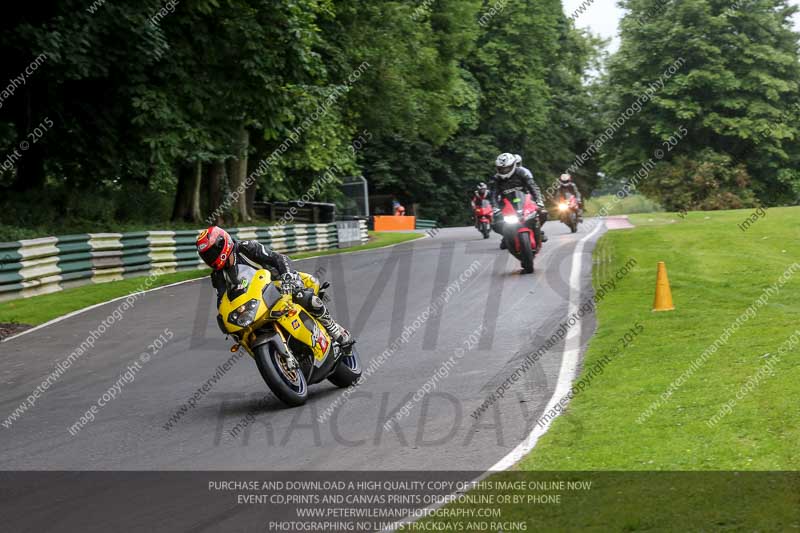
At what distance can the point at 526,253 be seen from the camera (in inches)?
666

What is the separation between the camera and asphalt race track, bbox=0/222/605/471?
7.50 meters

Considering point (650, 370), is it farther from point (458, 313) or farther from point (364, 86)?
point (364, 86)

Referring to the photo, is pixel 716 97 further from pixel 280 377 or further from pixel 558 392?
pixel 280 377

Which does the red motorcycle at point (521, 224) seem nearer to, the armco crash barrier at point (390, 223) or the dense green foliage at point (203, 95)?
the dense green foliage at point (203, 95)

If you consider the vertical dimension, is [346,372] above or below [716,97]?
below

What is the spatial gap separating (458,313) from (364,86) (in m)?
19.9

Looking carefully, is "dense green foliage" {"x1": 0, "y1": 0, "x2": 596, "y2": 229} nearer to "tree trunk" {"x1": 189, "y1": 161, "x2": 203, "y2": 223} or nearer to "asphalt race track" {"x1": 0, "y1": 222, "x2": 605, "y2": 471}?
"tree trunk" {"x1": 189, "y1": 161, "x2": 203, "y2": 223}

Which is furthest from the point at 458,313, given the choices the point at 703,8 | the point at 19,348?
the point at 703,8

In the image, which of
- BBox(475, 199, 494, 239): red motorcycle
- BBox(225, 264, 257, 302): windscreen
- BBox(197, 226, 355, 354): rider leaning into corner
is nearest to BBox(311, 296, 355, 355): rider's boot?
BBox(197, 226, 355, 354): rider leaning into corner

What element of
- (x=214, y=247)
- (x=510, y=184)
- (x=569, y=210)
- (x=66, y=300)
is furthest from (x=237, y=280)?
(x=569, y=210)

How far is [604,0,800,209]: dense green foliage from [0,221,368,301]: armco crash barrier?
91.3 feet

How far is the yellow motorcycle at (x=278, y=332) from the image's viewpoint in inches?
338

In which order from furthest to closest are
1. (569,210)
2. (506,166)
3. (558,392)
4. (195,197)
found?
(195,197)
(569,210)
(506,166)
(558,392)

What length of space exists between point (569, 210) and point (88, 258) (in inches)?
484
